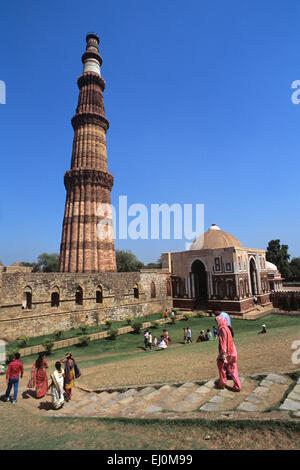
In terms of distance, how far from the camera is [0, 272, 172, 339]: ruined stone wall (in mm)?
14062

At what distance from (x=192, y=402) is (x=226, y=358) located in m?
0.94

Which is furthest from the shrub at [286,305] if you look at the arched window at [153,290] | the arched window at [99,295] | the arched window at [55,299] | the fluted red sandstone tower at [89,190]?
the arched window at [55,299]

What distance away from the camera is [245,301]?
21984 millimetres

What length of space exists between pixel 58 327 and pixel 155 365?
34.7 feet

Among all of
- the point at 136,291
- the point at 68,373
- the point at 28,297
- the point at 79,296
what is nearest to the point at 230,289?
the point at 136,291

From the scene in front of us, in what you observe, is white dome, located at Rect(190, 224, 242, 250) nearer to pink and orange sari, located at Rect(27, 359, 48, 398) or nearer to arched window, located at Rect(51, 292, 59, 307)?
arched window, located at Rect(51, 292, 59, 307)

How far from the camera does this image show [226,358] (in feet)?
14.8

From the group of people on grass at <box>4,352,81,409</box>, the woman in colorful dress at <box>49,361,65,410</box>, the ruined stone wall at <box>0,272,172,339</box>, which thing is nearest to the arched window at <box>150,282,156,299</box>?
the ruined stone wall at <box>0,272,172,339</box>

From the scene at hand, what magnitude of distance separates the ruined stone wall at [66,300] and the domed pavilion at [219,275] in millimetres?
3747

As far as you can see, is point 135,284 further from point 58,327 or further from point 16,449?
point 16,449

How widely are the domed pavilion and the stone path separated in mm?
17440

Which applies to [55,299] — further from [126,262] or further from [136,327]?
[126,262]

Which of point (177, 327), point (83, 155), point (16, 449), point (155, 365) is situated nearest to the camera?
point (16, 449)
